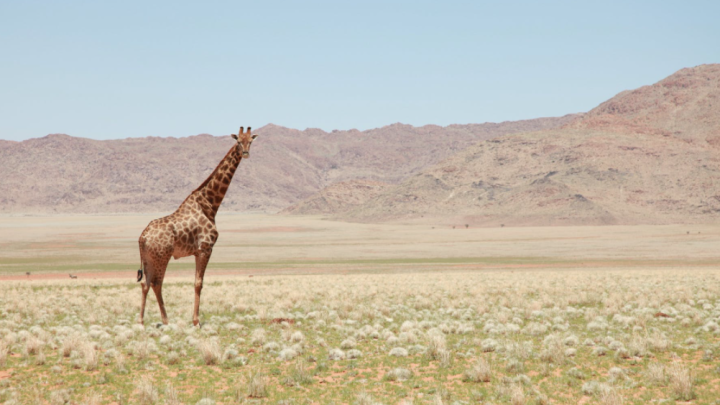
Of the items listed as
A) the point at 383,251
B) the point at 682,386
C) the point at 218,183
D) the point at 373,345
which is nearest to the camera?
the point at 682,386

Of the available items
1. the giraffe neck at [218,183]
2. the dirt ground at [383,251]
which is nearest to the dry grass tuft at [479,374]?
the giraffe neck at [218,183]

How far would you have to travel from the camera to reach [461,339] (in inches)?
512

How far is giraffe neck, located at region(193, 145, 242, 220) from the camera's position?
569 inches

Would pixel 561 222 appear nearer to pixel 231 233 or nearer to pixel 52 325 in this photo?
pixel 231 233

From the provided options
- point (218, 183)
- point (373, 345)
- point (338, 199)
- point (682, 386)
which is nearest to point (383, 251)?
point (218, 183)

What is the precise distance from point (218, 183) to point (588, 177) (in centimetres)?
12012

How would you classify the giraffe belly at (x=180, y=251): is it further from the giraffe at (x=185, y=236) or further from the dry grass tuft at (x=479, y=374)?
the dry grass tuft at (x=479, y=374)

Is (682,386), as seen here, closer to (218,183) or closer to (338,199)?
(218,183)

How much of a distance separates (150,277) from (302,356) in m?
4.47

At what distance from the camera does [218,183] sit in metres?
14.6

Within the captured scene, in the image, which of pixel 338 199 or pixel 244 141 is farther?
pixel 338 199

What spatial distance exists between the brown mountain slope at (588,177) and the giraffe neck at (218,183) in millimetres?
99553

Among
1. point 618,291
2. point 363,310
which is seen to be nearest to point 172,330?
point 363,310

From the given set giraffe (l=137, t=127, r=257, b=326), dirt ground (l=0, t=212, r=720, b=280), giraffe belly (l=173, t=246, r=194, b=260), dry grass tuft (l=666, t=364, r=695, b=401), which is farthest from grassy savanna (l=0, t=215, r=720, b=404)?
dirt ground (l=0, t=212, r=720, b=280)
